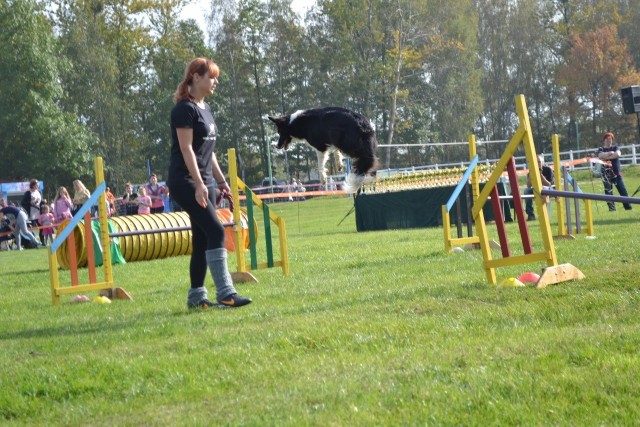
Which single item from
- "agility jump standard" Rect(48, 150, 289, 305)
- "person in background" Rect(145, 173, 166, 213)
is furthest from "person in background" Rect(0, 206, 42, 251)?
"agility jump standard" Rect(48, 150, 289, 305)

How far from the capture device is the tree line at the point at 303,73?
4788 centimetres

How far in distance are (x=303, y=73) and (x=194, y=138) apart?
47.4 meters

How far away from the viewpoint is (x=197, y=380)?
4.65 metres

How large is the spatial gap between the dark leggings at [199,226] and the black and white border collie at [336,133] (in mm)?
1769

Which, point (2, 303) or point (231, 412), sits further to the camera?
point (2, 303)

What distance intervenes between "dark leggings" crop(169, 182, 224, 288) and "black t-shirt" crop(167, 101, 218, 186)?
0.09 metres

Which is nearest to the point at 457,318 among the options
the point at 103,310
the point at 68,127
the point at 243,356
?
the point at 243,356

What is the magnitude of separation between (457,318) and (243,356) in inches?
56.6

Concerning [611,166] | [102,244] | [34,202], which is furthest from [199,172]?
[34,202]

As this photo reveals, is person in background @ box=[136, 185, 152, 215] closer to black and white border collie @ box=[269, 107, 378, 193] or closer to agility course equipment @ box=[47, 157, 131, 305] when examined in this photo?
agility course equipment @ box=[47, 157, 131, 305]

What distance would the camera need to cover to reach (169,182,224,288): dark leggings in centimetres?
702

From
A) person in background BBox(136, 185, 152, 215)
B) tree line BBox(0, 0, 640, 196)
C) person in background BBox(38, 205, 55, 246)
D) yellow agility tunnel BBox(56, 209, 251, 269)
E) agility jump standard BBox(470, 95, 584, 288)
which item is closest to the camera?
agility jump standard BBox(470, 95, 584, 288)

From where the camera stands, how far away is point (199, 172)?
277 inches

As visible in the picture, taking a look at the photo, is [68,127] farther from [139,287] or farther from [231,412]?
[231,412]
